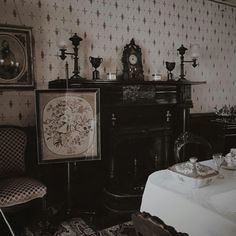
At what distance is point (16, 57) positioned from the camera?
3.15 m

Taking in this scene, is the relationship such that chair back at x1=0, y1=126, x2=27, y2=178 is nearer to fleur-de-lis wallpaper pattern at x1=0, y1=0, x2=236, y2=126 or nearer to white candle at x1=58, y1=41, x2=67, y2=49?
fleur-de-lis wallpaper pattern at x1=0, y1=0, x2=236, y2=126

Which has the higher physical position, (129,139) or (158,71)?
(158,71)

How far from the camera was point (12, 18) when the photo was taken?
311 centimetres

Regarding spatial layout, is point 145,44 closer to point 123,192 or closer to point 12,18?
point 12,18

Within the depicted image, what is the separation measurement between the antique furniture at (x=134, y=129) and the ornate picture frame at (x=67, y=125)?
1.00 feet

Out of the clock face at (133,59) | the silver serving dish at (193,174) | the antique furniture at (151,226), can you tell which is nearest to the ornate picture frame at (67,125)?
the clock face at (133,59)

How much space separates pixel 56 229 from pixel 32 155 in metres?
0.91

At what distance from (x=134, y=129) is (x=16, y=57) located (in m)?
1.61

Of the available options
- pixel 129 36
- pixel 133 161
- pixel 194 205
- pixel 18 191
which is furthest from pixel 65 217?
pixel 129 36

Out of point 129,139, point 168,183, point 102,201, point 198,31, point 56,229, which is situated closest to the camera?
point 168,183

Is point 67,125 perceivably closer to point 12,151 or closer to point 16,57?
point 12,151

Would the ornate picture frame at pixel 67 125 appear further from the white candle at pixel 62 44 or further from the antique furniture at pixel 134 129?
the white candle at pixel 62 44

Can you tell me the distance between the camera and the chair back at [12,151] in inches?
113

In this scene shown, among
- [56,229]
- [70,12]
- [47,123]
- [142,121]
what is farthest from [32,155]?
[70,12]
